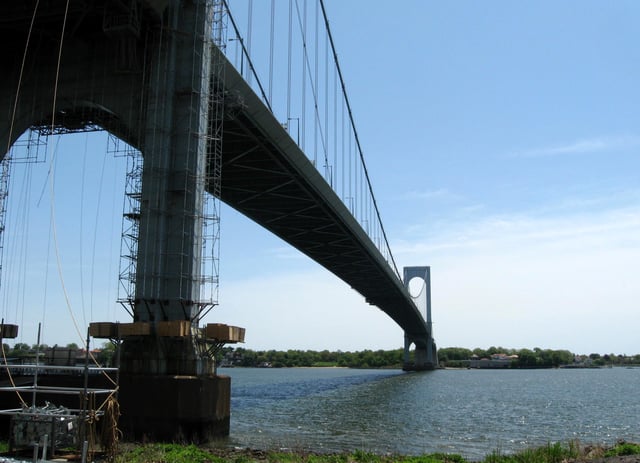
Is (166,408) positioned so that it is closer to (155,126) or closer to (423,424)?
(155,126)

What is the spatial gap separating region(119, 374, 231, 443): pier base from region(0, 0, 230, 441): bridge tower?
29 mm

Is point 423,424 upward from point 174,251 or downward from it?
downward

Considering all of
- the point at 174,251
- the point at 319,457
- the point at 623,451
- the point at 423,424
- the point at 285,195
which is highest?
the point at 285,195

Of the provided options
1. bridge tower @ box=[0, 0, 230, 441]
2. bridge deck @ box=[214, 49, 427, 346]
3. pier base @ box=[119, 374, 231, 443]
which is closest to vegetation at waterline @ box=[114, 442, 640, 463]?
pier base @ box=[119, 374, 231, 443]

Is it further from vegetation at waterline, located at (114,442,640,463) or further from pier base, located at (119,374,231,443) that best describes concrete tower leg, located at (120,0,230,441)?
vegetation at waterline, located at (114,442,640,463)

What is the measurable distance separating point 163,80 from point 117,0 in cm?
304

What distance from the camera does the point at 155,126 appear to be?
19.8 m

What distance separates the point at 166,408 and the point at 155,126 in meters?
9.07

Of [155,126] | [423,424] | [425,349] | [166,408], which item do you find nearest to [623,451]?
[166,408]

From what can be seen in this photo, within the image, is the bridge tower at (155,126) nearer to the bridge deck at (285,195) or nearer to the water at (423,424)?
the water at (423,424)

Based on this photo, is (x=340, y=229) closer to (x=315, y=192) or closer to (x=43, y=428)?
(x=315, y=192)

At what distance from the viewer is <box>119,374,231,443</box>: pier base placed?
16.8 m

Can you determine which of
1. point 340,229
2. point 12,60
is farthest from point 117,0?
point 340,229

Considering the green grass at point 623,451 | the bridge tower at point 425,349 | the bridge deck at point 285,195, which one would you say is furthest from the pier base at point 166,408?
the bridge tower at point 425,349
